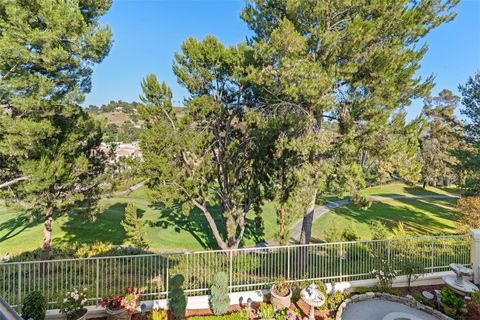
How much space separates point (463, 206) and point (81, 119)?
841 inches

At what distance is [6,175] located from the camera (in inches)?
451

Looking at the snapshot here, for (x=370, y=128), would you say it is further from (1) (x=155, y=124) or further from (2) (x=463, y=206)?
(2) (x=463, y=206)

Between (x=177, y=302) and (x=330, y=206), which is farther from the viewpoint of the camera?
(x=330, y=206)

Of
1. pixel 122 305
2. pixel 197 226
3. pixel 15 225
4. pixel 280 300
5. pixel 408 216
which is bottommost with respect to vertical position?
pixel 197 226

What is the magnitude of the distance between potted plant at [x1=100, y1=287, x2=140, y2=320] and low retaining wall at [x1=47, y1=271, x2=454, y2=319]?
53cm

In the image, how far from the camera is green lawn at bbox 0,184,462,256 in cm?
1930

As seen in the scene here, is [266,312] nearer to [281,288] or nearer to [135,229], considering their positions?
[281,288]

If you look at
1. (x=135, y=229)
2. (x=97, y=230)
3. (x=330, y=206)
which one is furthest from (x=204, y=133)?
(x=330, y=206)

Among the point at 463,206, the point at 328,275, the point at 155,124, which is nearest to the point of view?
the point at 328,275

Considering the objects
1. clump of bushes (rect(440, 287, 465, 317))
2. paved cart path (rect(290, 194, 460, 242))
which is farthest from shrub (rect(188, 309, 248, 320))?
paved cart path (rect(290, 194, 460, 242))

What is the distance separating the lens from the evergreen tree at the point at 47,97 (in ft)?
28.2

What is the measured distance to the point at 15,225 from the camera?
22.4 m

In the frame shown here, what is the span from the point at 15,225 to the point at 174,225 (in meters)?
12.8

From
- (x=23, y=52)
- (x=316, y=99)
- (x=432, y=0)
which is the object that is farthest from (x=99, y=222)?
(x=432, y=0)
